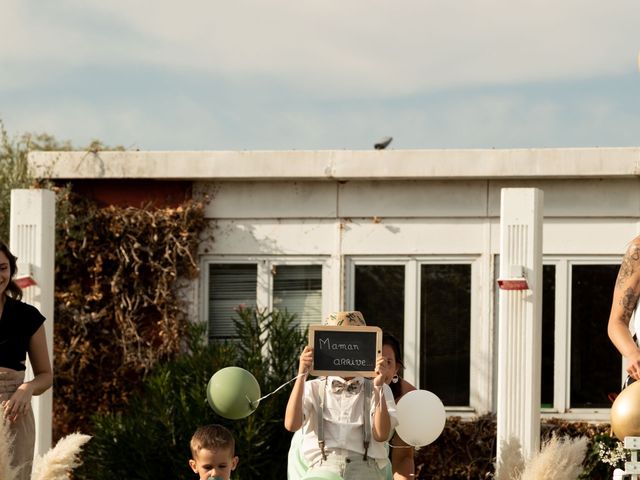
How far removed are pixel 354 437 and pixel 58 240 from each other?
550 centimetres

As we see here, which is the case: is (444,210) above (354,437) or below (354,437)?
above

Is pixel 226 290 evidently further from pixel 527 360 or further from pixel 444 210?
pixel 527 360

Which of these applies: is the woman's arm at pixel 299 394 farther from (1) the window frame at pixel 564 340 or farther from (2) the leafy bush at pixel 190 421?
(1) the window frame at pixel 564 340

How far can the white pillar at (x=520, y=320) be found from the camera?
27.8ft

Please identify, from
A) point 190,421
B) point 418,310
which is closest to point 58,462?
point 190,421

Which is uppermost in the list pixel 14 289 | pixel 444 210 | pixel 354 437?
pixel 444 210

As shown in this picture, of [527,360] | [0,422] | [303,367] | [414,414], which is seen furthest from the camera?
[527,360]

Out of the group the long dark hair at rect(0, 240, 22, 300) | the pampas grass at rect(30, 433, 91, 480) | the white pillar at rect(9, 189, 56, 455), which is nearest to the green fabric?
the pampas grass at rect(30, 433, 91, 480)

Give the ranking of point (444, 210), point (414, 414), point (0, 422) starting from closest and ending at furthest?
1. point (0, 422)
2. point (414, 414)
3. point (444, 210)

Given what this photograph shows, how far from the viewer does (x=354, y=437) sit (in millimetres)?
5480

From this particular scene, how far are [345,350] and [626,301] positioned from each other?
1.31m

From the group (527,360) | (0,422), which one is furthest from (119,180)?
(0,422)

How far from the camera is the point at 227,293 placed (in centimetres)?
1038

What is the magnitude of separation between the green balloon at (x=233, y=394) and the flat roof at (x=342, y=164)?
428cm
